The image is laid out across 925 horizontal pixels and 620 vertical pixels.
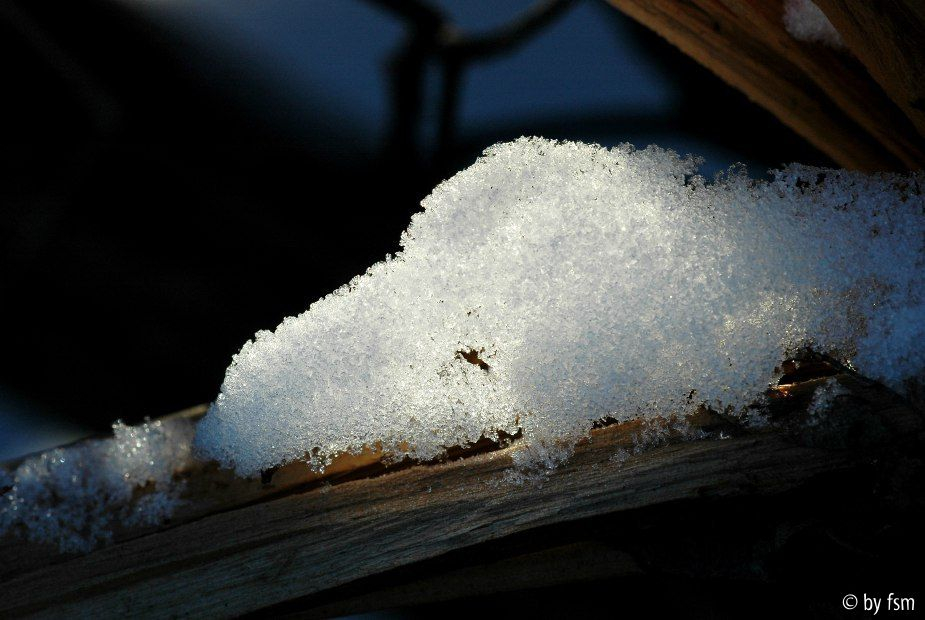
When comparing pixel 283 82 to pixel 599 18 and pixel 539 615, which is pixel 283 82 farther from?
pixel 539 615

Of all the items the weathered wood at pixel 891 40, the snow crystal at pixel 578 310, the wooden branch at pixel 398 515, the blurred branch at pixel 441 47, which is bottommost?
the wooden branch at pixel 398 515

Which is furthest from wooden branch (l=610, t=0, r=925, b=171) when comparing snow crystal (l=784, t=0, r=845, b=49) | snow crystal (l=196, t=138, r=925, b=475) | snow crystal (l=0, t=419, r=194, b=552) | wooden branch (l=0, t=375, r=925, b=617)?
snow crystal (l=0, t=419, r=194, b=552)

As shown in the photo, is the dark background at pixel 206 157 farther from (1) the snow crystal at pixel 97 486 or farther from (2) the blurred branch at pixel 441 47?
(1) the snow crystal at pixel 97 486

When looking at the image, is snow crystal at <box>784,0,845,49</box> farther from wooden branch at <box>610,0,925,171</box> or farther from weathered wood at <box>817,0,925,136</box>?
weathered wood at <box>817,0,925,136</box>

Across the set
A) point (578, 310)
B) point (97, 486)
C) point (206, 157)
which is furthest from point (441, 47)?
point (97, 486)

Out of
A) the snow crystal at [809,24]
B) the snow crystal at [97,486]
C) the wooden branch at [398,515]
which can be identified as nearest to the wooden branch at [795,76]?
the snow crystal at [809,24]

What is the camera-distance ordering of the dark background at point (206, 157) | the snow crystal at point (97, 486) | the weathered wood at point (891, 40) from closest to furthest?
the weathered wood at point (891, 40) → the snow crystal at point (97, 486) → the dark background at point (206, 157)
